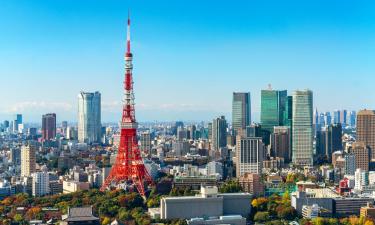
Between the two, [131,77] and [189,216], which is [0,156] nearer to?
[131,77]

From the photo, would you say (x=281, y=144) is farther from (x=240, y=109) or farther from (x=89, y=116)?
(x=89, y=116)

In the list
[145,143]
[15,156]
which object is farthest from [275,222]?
[145,143]

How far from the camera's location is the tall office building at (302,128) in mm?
27141

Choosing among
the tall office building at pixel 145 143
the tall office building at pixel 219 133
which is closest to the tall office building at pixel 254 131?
the tall office building at pixel 219 133

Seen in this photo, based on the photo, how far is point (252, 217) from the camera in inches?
567

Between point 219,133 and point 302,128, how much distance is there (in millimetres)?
5476

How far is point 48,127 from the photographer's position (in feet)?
134

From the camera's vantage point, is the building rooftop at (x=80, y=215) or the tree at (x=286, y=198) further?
the tree at (x=286, y=198)

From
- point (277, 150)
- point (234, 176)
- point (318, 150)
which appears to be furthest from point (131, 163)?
point (318, 150)

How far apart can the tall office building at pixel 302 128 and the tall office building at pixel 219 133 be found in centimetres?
469

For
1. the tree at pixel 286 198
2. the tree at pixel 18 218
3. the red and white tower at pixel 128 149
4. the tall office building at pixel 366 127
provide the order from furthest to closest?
the tall office building at pixel 366 127, the red and white tower at pixel 128 149, the tree at pixel 286 198, the tree at pixel 18 218

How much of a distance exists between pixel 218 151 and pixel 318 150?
4192 millimetres

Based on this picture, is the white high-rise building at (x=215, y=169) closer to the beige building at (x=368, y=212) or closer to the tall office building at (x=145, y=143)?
the beige building at (x=368, y=212)

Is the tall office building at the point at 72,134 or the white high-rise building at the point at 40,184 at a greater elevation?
the tall office building at the point at 72,134
